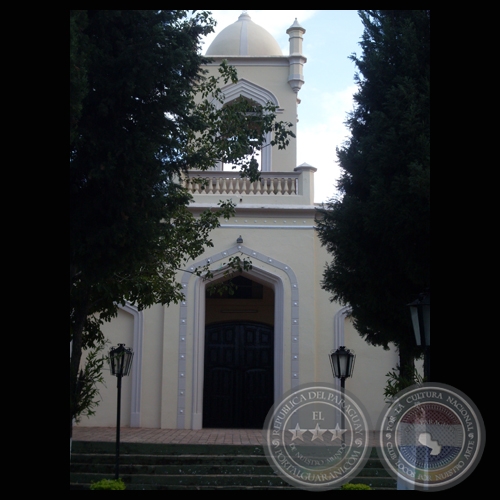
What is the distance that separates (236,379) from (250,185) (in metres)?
4.63

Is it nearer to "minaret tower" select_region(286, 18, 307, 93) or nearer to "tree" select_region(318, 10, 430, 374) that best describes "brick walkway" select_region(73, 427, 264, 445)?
"tree" select_region(318, 10, 430, 374)

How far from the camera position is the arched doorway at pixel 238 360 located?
1573 cm

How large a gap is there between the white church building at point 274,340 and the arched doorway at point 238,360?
0.02 meters

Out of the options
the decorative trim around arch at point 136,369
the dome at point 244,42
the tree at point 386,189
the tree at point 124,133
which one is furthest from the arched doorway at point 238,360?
the tree at point 124,133

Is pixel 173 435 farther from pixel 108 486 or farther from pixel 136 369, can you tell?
pixel 108 486

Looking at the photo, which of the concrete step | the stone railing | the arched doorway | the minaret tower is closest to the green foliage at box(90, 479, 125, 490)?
the concrete step

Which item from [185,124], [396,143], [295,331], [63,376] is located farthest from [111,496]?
[295,331]

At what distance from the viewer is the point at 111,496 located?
20.3 feet

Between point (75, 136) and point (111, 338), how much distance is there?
30.9ft

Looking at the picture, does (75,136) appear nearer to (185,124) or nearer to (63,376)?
(185,124)

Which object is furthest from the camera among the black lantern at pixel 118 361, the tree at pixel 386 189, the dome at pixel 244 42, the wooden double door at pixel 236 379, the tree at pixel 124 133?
the dome at pixel 244 42

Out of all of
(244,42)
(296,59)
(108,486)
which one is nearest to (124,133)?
(108,486)

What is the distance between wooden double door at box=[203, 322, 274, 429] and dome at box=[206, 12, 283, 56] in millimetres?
6992

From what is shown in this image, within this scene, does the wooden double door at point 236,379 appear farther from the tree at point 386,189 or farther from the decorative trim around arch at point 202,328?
the tree at point 386,189
